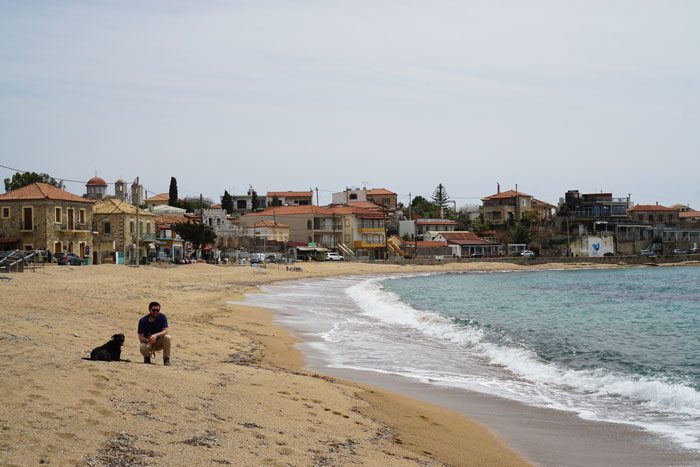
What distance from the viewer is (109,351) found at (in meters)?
11.2

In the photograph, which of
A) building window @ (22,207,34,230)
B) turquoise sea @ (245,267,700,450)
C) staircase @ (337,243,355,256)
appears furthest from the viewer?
staircase @ (337,243,355,256)

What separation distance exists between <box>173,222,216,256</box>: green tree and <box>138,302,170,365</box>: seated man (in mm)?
61114

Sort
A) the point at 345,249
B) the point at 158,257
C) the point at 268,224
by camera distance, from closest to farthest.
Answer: the point at 158,257 < the point at 268,224 < the point at 345,249

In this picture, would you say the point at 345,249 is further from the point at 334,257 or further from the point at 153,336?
the point at 153,336

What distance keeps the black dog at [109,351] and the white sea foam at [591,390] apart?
6.35 meters

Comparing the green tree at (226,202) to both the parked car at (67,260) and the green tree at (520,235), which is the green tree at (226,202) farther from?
the parked car at (67,260)

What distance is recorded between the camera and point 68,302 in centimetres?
2191

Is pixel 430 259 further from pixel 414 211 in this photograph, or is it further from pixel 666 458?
pixel 666 458

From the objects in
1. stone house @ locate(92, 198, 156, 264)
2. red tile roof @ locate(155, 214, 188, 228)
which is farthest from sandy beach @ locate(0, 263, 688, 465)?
red tile roof @ locate(155, 214, 188, 228)

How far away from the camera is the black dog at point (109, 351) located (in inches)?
431

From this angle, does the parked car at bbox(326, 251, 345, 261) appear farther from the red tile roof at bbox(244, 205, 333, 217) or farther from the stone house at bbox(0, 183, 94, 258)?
the stone house at bbox(0, 183, 94, 258)

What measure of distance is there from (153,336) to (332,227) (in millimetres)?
86688

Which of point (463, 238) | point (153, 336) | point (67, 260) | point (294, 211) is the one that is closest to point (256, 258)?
point (294, 211)

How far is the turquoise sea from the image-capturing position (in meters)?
13.5
